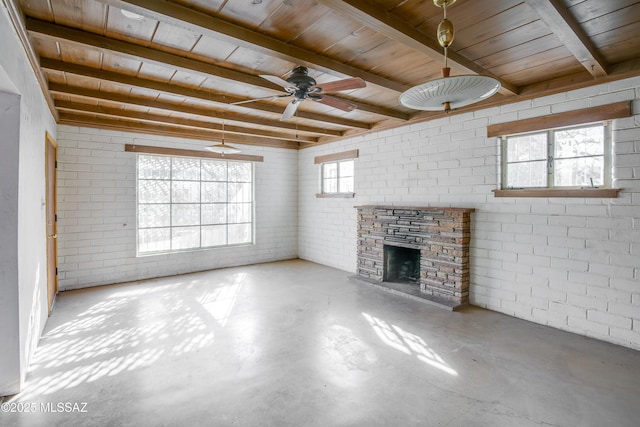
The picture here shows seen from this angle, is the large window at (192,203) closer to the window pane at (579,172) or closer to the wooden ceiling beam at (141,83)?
the wooden ceiling beam at (141,83)

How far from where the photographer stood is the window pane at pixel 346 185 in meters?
6.20

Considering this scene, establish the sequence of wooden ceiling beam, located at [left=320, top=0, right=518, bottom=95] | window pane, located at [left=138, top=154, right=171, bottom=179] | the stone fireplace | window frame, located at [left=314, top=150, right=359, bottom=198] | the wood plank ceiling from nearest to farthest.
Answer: wooden ceiling beam, located at [left=320, top=0, right=518, bottom=95] → the wood plank ceiling → the stone fireplace → window pane, located at [left=138, top=154, right=171, bottom=179] → window frame, located at [left=314, top=150, right=359, bottom=198]

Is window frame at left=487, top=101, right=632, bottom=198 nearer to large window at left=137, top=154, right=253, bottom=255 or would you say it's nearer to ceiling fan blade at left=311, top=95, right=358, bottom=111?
ceiling fan blade at left=311, top=95, right=358, bottom=111

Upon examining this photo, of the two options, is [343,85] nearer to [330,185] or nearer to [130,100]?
[130,100]

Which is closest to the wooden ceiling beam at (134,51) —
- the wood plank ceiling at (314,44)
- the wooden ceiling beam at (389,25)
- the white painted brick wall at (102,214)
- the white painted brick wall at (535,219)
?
the wood plank ceiling at (314,44)

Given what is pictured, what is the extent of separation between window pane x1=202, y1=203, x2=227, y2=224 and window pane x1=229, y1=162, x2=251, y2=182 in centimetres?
61

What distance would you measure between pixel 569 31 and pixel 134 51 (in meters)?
3.36

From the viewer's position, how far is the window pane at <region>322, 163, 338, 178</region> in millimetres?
6578

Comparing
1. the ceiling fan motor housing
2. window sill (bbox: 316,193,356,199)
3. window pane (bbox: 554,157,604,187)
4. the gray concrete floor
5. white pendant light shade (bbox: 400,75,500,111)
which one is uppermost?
the ceiling fan motor housing

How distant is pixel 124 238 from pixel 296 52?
4.50 meters

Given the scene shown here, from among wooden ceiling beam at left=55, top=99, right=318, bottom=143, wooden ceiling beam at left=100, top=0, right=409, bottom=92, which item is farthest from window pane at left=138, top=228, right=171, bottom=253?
wooden ceiling beam at left=100, top=0, right=409, bottom=92

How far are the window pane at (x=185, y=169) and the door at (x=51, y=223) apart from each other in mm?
1710

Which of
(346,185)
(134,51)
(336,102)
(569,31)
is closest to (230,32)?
(134,51)

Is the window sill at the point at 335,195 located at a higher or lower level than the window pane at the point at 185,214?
higher
